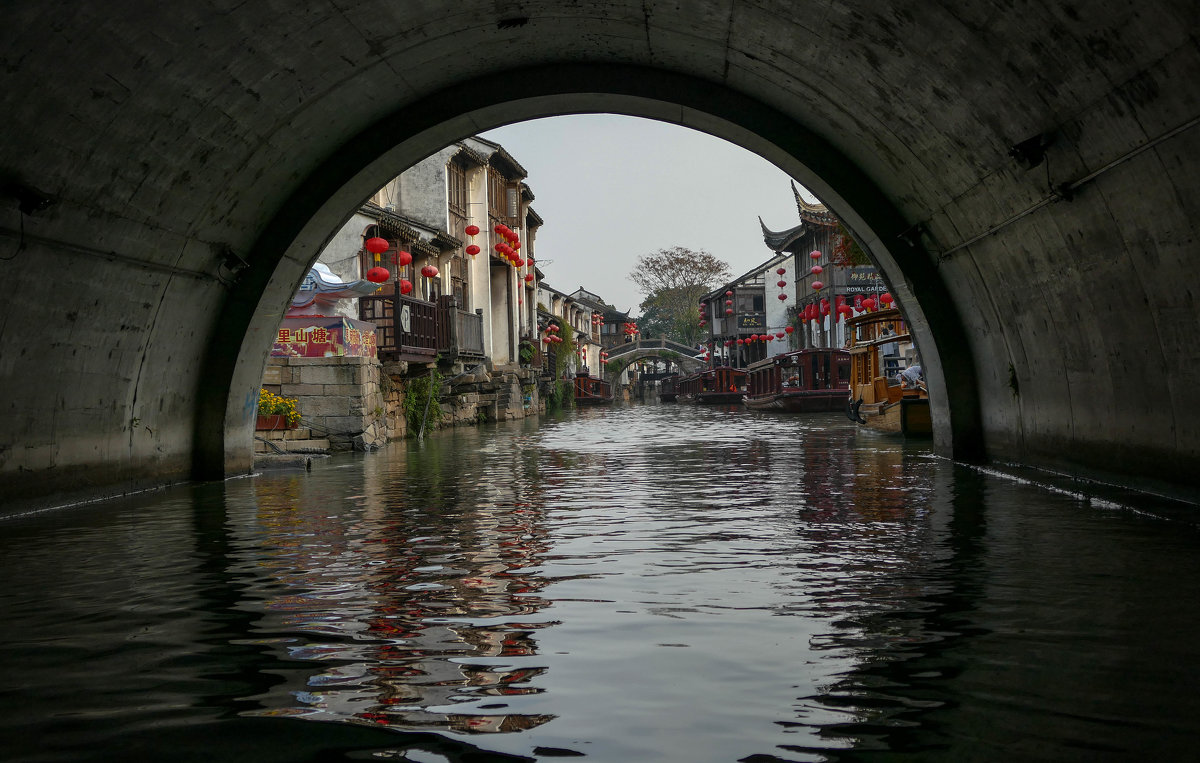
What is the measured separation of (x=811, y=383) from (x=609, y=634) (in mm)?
37836

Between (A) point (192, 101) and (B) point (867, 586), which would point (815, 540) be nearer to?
(B) point (867, 586)

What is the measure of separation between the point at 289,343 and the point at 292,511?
40.8 ft

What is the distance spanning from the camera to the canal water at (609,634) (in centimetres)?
325

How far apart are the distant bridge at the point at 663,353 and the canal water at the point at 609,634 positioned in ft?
250

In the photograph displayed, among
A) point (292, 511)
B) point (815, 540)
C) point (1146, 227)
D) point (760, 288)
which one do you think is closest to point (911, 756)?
point (815, 540)

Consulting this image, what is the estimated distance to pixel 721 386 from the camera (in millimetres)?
61562

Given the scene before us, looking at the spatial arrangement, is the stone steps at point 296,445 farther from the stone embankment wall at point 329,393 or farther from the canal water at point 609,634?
the canal water at point 609,634

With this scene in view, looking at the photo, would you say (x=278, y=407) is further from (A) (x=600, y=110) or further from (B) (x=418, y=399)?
(A) (x=600, y=110)

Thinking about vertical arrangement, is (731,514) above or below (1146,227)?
below

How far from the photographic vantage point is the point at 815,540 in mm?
7270

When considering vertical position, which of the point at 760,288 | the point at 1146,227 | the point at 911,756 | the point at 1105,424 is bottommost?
the point at 911,756

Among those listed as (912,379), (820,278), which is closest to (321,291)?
(912,379)

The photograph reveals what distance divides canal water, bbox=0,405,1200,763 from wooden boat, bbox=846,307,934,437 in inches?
404

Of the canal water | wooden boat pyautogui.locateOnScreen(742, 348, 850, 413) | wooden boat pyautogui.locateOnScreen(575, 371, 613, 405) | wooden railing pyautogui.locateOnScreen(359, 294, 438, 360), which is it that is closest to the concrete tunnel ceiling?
the canal water
